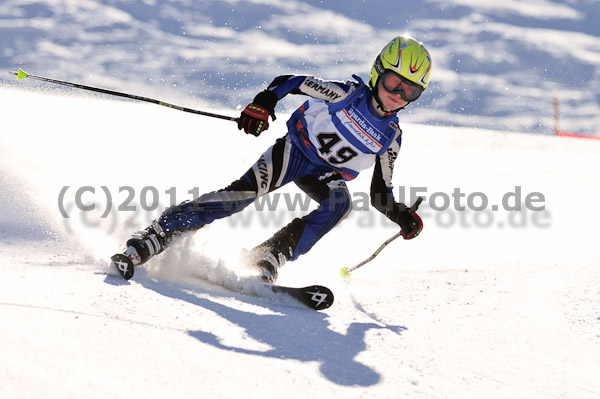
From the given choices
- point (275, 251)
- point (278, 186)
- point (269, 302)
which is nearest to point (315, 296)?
point (269, 302)

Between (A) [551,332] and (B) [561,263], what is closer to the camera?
(A) [551,332]

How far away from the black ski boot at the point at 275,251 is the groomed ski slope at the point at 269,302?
0.18 metres

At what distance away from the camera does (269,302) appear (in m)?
3.21

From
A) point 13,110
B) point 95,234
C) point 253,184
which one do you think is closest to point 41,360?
point 253,184

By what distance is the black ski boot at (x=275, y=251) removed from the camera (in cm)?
351

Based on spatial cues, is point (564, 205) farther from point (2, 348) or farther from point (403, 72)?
point (2, 348)

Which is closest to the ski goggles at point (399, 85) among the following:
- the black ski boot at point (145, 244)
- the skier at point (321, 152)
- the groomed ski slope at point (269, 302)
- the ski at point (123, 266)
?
the skier at point (321, 152)

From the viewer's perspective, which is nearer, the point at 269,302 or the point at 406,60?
the point at 269,302

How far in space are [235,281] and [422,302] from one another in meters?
1.10

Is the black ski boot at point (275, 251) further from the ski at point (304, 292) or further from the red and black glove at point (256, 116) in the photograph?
the red and black glove at point (256, 116)

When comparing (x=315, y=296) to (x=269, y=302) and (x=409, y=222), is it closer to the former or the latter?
(x=269, y=302)

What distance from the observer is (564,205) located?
6766 millimetres

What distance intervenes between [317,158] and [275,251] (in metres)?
0.67

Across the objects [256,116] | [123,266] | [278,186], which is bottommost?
[123,266]
